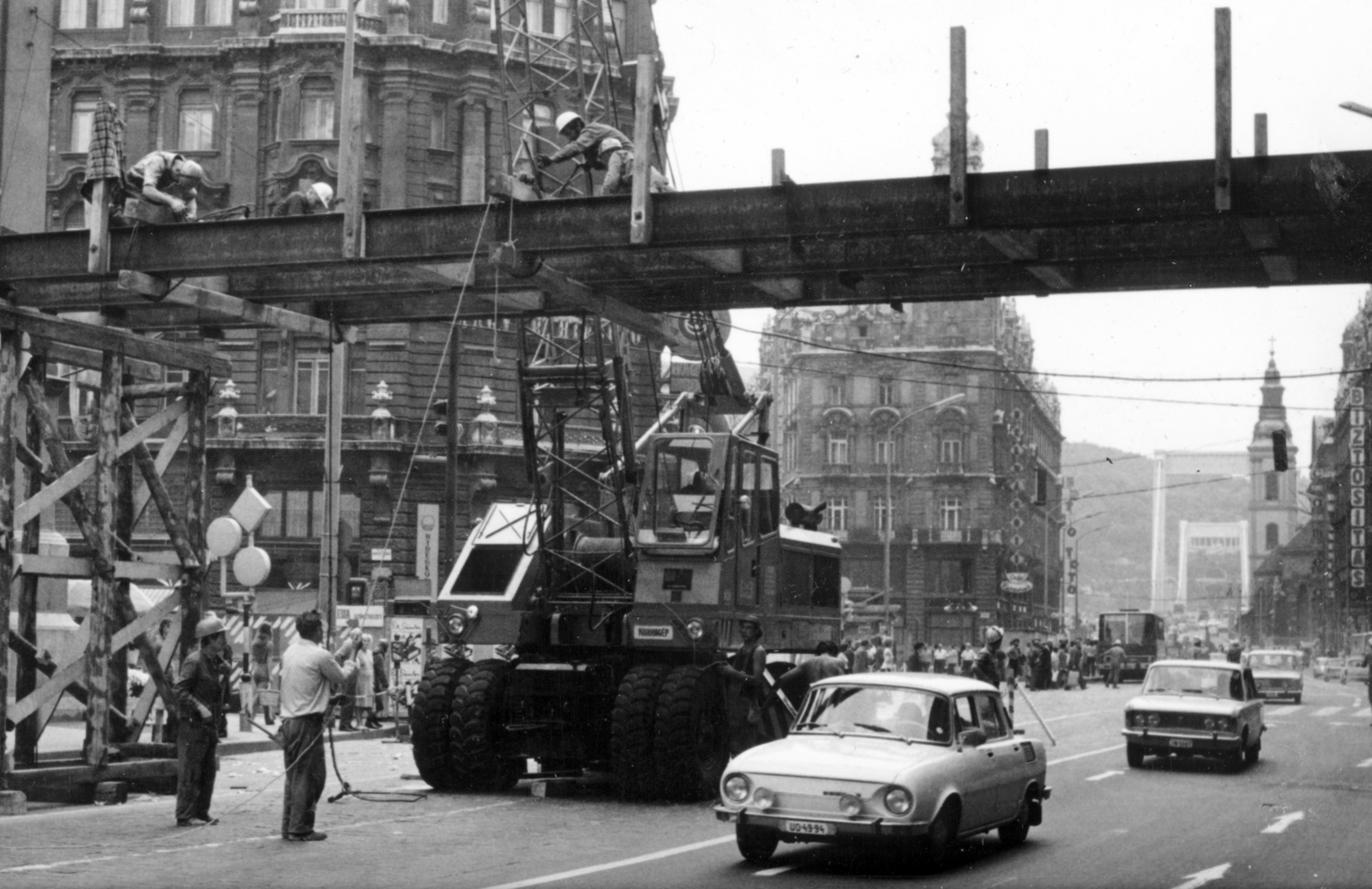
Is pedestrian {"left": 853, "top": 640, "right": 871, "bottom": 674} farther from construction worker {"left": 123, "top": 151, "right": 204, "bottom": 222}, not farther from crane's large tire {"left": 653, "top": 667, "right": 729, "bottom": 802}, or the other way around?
construction worker {"left": 123, "top": 151, "right": 204, "bottom": 222}

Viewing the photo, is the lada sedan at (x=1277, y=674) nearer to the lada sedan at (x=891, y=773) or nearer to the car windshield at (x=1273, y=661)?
the car windshield at (x=1273, y=661)

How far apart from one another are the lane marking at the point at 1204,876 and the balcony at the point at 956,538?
285ft

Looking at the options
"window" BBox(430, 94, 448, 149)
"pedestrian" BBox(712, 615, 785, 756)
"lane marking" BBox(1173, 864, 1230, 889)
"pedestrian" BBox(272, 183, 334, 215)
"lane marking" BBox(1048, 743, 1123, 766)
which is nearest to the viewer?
"lane marking" BBox(1173, 864, 1230, 889)

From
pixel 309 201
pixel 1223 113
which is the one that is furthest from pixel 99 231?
pixel 1223 113

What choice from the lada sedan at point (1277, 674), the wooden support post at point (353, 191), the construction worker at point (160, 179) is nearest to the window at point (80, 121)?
the lada sedan at point (1277, 674)

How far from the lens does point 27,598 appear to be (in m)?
19.1

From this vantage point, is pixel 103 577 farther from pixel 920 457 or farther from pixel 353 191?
pixel 920 457

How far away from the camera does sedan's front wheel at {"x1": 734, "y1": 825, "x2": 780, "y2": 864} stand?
535 inches

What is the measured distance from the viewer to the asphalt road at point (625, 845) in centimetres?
1295

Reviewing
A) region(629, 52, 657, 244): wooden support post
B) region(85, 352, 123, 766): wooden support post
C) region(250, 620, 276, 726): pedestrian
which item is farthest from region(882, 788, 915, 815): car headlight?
region(250, 620, 276, 726): pedestrian

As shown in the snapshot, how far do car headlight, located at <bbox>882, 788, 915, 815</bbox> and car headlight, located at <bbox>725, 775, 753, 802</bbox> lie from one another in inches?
43.1

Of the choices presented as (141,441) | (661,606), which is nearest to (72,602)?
(141,441)

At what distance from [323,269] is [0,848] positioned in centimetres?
636

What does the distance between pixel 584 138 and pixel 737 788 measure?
24.8ft
